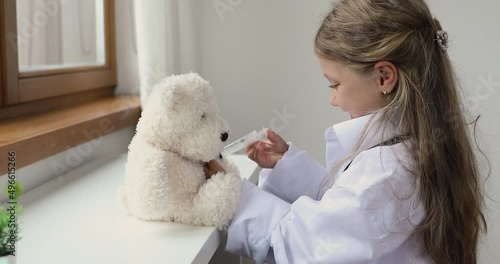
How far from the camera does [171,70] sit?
1665mm

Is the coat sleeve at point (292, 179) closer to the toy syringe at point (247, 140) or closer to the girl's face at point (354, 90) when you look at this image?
the toy syringe at point (247, 140)

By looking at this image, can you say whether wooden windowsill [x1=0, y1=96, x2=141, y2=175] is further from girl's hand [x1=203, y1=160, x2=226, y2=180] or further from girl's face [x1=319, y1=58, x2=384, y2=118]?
girl's face [x1=319, y1=58, x2=384, y2=118]

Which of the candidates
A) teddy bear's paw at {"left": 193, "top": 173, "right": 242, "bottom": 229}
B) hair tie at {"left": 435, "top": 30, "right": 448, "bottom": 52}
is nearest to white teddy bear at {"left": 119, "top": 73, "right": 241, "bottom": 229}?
teddy bear's paw at {"left": 193, "top": 173, "right": 242, "bottom": 229}

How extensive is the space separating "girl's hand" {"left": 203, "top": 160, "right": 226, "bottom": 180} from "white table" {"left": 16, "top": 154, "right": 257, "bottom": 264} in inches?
4.6

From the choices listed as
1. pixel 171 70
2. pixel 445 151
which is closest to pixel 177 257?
pixel 445 151

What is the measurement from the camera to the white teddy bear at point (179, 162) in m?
0.93

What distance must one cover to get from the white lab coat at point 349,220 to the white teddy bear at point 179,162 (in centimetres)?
5

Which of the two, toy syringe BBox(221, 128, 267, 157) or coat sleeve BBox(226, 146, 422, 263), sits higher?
toy syringe BBox(221, 128, 267, 157)

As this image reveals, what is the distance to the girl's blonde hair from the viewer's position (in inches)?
36.6

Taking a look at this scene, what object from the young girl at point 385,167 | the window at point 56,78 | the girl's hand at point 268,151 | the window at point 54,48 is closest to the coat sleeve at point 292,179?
the girl's hand at point 268,151

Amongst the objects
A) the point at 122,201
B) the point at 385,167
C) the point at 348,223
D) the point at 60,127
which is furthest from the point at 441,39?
the point at 60,127

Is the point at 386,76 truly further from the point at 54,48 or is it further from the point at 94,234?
the point at 54,48

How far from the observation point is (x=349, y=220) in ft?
2.89

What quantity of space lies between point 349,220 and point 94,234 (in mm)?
398
